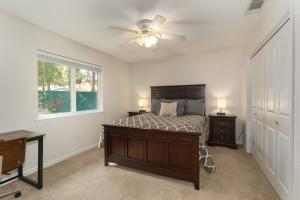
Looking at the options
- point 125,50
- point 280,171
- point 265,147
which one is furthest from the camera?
point 125,50

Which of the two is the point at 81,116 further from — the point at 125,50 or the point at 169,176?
the point at 169,176

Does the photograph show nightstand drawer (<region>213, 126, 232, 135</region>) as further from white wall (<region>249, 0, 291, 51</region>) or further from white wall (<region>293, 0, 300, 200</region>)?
white wall (<region>293, 0, 300, 200</region>)

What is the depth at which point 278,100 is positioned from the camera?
1.96 metres

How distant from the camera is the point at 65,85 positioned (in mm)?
3445

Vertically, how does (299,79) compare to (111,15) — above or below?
below

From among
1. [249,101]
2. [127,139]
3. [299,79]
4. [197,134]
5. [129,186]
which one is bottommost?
[129,186]

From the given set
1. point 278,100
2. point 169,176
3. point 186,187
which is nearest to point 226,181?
point 186,187

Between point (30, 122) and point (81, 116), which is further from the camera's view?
point (81, 116)

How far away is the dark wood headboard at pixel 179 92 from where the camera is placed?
174 inches

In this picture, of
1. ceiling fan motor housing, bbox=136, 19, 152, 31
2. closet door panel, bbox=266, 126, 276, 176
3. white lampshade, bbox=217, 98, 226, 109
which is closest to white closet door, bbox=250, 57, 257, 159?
closet door panel, bbox=266, 126, 276, 176

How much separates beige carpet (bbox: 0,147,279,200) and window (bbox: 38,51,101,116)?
119cm

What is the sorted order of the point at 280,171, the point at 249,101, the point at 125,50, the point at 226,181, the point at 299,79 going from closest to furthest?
the point at 299,79
the point at 280,171
the point at 226,181
the point at 249,101
the point at 125,50

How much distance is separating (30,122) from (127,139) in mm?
1616

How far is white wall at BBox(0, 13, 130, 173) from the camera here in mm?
2344
